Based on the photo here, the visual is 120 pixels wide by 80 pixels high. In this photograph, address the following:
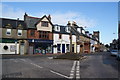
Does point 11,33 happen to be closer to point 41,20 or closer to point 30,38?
point 30,38

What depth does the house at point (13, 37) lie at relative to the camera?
38.9 m

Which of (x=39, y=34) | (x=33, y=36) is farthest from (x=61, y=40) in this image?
(x=33, y=36)

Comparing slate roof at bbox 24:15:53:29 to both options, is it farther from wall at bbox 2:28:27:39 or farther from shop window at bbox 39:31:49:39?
shop window at bbox 39:31:49:39

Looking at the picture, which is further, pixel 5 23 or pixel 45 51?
pixel 45 51

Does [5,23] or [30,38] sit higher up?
[5,23]

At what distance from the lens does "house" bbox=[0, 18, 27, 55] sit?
38931 mm

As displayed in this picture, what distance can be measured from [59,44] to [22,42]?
12104mm

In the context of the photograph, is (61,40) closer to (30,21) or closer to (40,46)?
(40,46)

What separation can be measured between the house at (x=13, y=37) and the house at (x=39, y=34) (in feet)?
5.28

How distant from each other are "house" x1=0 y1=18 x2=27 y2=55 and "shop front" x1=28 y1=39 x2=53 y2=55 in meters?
1.93

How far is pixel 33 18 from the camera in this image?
152 feet

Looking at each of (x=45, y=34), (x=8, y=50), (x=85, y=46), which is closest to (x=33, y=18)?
(x=45, y=34)

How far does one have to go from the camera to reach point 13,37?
40.2m

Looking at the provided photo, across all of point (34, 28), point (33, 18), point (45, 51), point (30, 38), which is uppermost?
point (33, 18)
